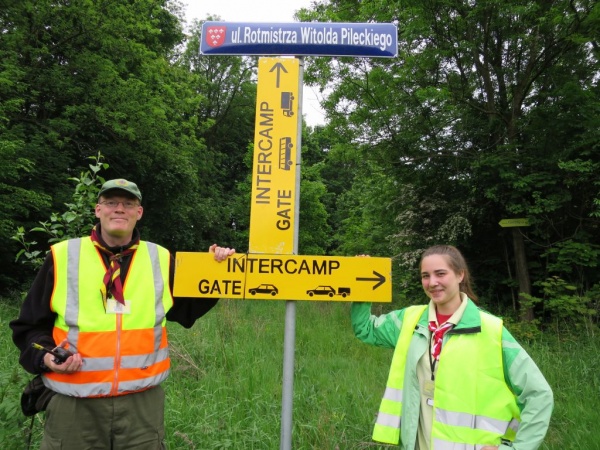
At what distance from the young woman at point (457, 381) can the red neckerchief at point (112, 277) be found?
1375mm

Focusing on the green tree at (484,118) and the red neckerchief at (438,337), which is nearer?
the red neckerchief at (438,337)

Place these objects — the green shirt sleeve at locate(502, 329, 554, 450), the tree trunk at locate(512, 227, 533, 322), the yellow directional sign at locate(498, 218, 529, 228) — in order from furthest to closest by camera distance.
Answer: the tree trunk at locate(512, 227, 533, 322), the yellow directional sign at locate(498, 218, 529, 228), the green shirt sleeve at locate(502, 329, 554, 450)

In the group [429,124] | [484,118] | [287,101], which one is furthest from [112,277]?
[484,118]

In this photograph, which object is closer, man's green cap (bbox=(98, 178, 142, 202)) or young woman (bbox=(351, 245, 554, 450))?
young woman (bbox=(351, 245, 554, 450))

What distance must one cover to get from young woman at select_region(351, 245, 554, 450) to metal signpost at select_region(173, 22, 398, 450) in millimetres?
302

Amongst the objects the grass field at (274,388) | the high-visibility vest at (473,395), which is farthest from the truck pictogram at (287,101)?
the grass field at (274,388)

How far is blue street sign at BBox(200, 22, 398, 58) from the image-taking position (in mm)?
2430

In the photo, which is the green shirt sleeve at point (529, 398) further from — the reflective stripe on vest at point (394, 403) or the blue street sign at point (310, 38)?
the blue street sign at point (310, 38)

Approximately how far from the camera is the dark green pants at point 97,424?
204cm

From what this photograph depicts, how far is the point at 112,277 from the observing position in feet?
7.17

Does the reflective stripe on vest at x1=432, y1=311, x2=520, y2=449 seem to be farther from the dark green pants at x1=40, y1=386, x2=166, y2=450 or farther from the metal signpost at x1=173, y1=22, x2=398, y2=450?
the dark green pants at x1=40, y1=386, x2=166, y2=450

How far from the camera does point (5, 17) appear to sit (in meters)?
11.2

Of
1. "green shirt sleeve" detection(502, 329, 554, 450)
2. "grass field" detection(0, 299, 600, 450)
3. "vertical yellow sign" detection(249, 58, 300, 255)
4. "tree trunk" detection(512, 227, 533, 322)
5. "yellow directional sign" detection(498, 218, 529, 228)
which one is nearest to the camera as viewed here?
"green shirt sleeve" detection(502, 329, 554, 450)

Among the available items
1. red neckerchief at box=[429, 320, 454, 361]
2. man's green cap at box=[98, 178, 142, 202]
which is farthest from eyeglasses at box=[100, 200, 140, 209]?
red neckerchief at box=[429, 320, 454, 361]
